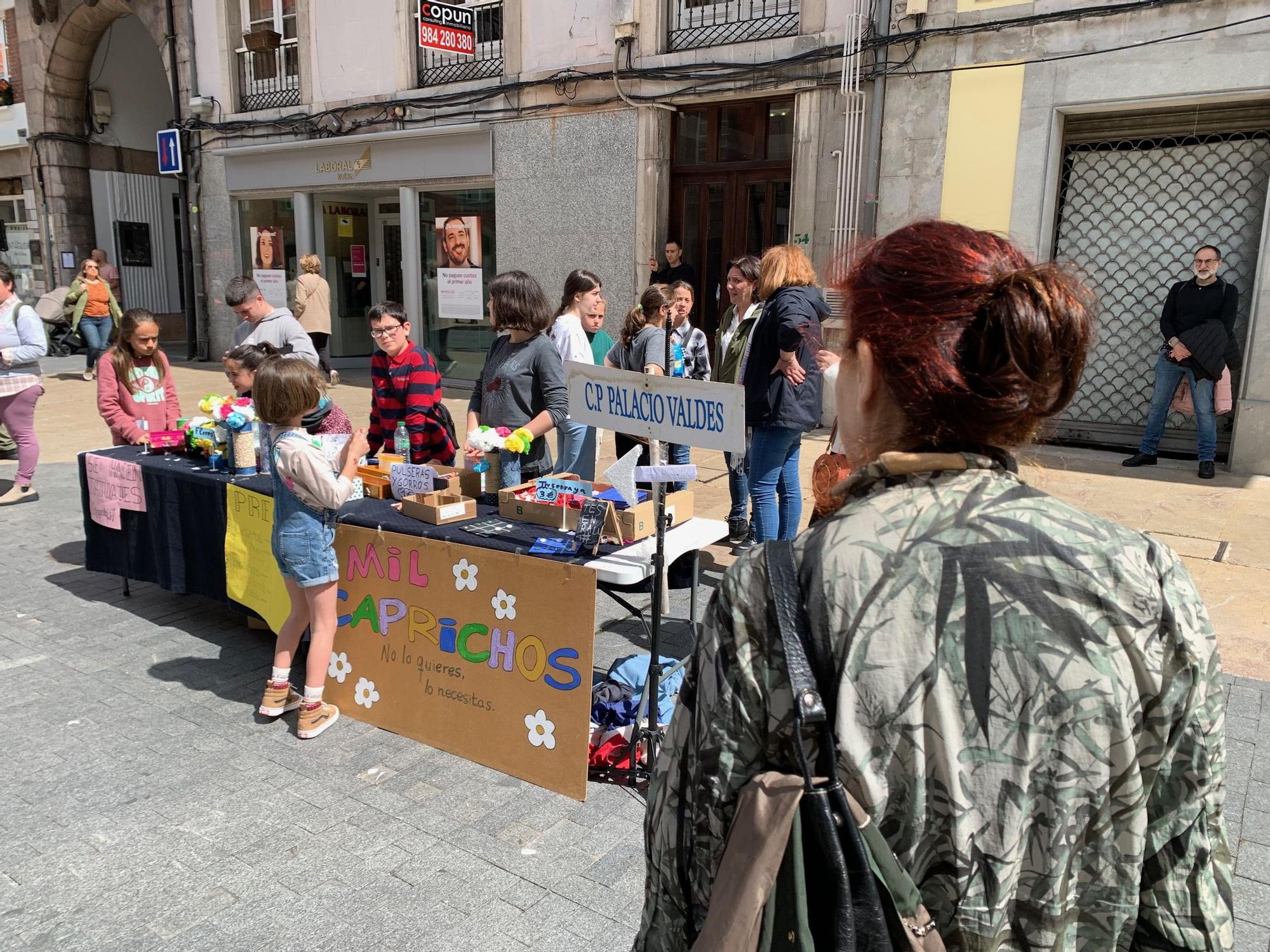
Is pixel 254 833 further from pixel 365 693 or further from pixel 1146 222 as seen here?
pixel 1146 222

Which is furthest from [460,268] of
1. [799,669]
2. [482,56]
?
[799,669]

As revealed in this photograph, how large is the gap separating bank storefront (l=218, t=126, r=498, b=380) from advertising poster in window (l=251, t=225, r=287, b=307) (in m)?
0.02

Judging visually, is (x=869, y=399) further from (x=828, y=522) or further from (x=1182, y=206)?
(x=1182, y=206)

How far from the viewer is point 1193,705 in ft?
3.75

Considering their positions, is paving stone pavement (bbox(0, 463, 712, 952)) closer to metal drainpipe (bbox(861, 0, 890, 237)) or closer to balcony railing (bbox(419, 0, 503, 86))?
metal drainpipe (bbox(861, 0, 890, 237))

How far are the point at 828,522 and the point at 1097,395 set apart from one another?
28.8 feet

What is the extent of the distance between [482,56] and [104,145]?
9.93 m

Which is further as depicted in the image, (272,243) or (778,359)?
(272,243)

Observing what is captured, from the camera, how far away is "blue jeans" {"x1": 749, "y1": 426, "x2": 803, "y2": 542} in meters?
5.24

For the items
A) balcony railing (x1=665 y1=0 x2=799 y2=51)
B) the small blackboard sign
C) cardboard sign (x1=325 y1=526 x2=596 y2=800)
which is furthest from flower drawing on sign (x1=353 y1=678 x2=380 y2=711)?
balcony railing (x1=665 y1=0 x2=799 y2=51)

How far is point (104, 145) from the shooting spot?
17688 millimetres

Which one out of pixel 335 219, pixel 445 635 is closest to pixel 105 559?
Result: pixel 445 635

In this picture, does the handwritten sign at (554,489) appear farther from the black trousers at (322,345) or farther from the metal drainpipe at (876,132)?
the black trousers at (322,345)

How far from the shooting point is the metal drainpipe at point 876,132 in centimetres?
858
